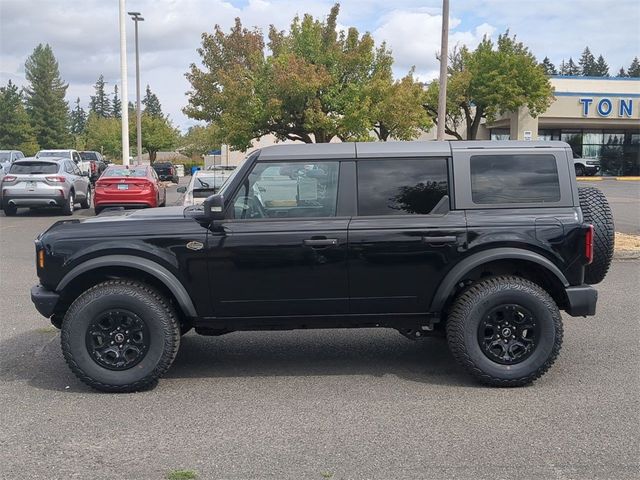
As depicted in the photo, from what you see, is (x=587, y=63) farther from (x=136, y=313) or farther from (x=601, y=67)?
(x=136, y=313)

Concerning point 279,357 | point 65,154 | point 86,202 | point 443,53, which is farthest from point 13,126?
point 279,357

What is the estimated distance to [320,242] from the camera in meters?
5.13

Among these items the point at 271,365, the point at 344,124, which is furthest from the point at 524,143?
the point at 344,124

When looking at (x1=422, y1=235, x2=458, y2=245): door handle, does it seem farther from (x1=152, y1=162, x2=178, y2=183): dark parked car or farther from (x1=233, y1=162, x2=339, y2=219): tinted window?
(x1=152, y1=162, x2=178, y2=183): dark parked car

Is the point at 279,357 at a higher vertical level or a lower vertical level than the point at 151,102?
lower

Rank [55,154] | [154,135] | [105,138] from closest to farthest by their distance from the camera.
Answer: [55,154]
[154,135]
[105,138]

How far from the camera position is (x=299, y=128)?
21922 millimetres

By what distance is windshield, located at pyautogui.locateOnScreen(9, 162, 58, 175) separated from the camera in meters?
18.5

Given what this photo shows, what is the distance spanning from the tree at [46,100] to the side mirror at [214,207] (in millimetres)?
80793

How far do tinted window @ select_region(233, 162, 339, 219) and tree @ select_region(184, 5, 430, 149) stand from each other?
588 inches

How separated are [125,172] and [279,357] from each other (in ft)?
43.8

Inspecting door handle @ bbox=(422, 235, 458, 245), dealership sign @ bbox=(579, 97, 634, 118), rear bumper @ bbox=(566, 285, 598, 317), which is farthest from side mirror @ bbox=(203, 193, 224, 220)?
dealership sign @ bbox=(579, 97, 634, 118)

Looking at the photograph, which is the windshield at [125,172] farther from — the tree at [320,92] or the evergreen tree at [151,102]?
the evergreen tree at [151,102]

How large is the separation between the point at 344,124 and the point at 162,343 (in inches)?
653
